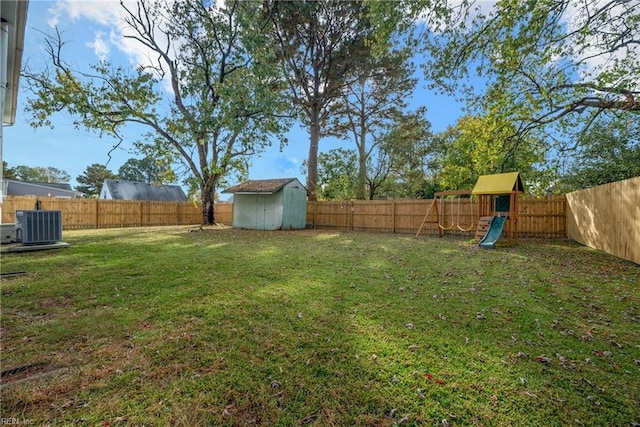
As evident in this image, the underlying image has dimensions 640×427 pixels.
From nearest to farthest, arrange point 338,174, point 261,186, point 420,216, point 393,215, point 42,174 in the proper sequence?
1. point 420,216
2. point 393,215
3. point 261,186
4. point 338,174
5. point 42,174

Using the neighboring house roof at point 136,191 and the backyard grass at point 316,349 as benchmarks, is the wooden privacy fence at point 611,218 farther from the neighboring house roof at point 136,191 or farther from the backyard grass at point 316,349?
the neighboring house roof at point 136,191

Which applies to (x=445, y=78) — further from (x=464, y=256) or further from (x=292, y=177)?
(x=292, y=177)

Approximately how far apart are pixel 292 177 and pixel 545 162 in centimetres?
1117

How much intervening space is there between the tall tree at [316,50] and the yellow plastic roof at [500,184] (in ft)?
32.2

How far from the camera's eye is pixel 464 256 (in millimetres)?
7148

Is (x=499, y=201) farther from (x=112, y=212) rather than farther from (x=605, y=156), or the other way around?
(x=112, y=212)

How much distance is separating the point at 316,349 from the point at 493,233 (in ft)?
29.3

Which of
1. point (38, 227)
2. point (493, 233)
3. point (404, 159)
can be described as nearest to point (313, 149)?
point (404, 159)

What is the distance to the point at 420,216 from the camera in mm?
13438

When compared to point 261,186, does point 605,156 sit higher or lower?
higher

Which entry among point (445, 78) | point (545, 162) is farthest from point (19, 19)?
point (545, 162)

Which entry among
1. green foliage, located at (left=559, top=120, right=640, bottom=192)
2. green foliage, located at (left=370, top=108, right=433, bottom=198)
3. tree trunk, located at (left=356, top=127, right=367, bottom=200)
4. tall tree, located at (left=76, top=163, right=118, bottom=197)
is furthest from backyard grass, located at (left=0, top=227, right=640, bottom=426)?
tall tree, located at (left=76, top=163, right=118, bottom=197)

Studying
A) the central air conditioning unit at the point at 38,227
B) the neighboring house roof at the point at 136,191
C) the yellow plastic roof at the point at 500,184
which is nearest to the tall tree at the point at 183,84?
the central air conditioning unit at the point at 38,227

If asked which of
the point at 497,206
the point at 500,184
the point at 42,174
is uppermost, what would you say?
the point at 42,174
